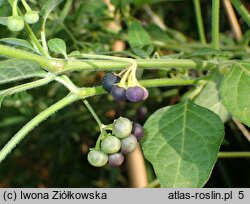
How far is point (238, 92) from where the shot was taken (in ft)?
3.63

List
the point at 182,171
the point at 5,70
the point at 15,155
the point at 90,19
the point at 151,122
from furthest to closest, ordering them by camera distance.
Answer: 1. the point at 15,155
2. the point at 90,19
3. the point at 151,122
4. the point at 182,171
5. the point at 5,70

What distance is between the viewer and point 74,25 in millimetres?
1886

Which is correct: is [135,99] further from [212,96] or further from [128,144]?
[212,96]

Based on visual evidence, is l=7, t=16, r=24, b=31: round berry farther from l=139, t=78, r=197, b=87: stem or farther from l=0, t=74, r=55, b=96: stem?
l=139, t=78, r=197, b=87: stem

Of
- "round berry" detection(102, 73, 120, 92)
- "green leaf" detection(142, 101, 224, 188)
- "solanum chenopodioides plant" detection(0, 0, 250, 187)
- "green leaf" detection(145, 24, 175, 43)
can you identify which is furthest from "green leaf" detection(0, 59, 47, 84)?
"green leaf" detection(145, 24, 175, 43)

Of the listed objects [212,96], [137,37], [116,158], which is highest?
[137,37]

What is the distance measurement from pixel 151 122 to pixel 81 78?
35.5 inches

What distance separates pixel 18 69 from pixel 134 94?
0.69 feet

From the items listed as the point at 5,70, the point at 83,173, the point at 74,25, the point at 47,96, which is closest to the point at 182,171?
the point at 5,70

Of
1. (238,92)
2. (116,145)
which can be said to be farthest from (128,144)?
(238,92)

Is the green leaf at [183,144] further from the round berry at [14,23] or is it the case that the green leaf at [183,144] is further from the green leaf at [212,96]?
the round berry at [14,23]

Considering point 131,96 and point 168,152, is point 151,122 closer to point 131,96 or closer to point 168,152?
point 168,152

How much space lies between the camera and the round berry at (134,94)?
3.39 ft

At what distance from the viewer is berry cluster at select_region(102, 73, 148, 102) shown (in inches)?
40.8
